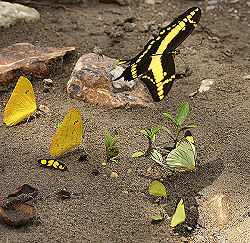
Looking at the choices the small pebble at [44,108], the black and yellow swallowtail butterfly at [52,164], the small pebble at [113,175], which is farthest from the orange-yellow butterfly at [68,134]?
the small pebble at [44,108]

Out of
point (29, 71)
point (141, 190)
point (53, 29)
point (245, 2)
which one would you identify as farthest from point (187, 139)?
point (245, 2)

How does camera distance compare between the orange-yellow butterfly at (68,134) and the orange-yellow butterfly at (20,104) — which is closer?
the orange-yellow butterfly at (68,134)

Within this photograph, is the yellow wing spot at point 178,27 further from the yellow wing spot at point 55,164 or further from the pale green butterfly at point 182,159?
the yellow wing spot at point 55,164

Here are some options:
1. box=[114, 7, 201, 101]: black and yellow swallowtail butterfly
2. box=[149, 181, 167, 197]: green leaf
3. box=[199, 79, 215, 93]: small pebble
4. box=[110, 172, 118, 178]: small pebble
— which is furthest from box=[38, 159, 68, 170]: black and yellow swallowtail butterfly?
box=[199, 79, 215, 93]: small pebble

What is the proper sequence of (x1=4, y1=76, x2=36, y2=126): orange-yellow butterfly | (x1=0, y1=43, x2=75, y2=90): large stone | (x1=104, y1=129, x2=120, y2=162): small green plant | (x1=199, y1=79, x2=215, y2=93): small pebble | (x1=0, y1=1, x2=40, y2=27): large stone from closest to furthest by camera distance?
(x1=104, y1=129, x2=120, y2=162): small green plant, (x1=4, y1=76, x2=36, y2=126): orange-yellow butterfly, (x1=0, y1=43, x2=75, y2=90): large stone, (x1=199, y1=79, x2=215, y2=93): small pebble, (x1=0, y1=1, x2=40, y2=27): large stone

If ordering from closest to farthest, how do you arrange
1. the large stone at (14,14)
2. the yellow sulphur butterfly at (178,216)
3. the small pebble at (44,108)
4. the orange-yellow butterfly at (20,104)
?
the yellow sulphur butterfly at (178,216), the orange-yellow butterfly at (20,104), the small pebble at (44,108), the large stone at (14,14)

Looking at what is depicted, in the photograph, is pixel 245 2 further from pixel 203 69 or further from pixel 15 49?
pixel 15 49

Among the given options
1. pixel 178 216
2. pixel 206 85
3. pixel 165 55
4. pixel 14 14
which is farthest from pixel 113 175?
pixel 14 14

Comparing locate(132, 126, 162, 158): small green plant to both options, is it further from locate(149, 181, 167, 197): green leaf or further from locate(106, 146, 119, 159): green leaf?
locate(149, 181, 167, 197): green leaf
